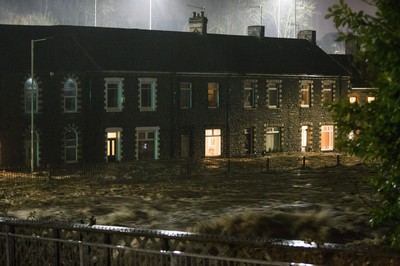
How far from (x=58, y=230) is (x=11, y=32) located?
41.0 meters

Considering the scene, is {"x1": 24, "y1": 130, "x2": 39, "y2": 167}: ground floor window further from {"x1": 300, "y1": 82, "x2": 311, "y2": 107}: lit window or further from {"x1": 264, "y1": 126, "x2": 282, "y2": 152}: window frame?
{"x1": 300, "y1": 82, "x2": 311, "y2": 107}: lit window

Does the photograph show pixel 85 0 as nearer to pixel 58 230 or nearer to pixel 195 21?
pixel 195 21

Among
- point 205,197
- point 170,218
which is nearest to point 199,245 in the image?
point 170,218

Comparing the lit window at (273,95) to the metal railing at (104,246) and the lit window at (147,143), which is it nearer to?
the lit window at (147,143)

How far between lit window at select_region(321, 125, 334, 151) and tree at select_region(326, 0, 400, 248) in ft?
180

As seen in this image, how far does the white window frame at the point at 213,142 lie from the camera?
55500 millimetres

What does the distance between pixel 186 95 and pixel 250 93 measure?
20.6 feet

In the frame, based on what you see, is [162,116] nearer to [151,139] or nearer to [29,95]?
[151,139]

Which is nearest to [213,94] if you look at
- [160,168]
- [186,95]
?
[186,95]

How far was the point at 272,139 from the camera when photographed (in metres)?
59.6

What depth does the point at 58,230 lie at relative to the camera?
12.3m

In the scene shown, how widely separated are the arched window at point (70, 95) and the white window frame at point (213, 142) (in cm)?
1114

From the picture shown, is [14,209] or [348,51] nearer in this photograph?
[14,209]

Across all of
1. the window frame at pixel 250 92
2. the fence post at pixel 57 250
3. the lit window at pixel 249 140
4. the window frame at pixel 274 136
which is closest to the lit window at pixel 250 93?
the window frame at pixel 250 92
